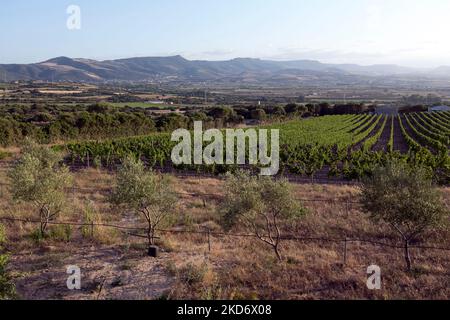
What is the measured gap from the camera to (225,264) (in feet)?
41.0

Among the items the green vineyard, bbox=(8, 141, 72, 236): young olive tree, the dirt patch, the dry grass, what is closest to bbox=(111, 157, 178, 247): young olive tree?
the dry grass

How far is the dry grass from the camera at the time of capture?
1061cm

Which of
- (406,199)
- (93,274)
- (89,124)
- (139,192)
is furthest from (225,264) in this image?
(89,124)

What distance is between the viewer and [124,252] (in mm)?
13406

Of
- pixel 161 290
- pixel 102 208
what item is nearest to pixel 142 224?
pixel 102 208

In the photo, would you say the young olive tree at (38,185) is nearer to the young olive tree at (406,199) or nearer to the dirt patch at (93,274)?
the dirt patch at (93,274)

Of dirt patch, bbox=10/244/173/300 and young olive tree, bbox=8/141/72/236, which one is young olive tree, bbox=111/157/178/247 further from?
young olive tree, bbox=8/141/72/236

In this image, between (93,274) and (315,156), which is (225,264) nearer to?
(93,274)

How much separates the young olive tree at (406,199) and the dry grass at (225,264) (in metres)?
1.53

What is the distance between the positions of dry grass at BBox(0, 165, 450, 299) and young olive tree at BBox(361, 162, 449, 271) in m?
1.53

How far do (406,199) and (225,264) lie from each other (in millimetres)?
5885
